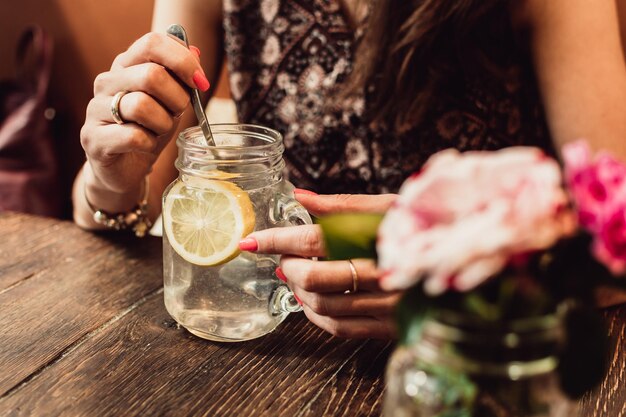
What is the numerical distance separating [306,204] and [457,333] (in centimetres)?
34

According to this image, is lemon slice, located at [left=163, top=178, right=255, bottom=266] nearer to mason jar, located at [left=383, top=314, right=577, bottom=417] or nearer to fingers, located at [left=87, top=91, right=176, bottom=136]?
fingers, located at [left=87, top=91, right=176, bottom=136]

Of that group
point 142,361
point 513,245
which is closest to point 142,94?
point 142,361

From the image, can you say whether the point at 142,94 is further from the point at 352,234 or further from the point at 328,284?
the point at 352,234

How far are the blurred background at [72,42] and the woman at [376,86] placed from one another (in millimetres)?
706

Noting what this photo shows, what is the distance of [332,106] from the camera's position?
112 centimetres

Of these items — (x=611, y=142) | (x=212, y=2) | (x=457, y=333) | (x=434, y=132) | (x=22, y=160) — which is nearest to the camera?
(x=457, y=333)

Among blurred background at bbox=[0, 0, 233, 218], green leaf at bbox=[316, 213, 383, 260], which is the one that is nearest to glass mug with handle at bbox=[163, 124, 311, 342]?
green leaf at bbox=[316, 213, 383, 260]

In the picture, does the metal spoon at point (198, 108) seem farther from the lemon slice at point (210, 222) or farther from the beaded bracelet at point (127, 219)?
the beaded bracelet at point (127, 219)

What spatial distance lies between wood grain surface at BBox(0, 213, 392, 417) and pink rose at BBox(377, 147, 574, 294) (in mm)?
287

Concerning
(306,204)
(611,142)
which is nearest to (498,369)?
(306,204)

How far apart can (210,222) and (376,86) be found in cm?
55

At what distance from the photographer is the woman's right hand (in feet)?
2.35

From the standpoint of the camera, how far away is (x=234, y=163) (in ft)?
2.01

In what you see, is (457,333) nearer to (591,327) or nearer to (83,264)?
(591,327)
